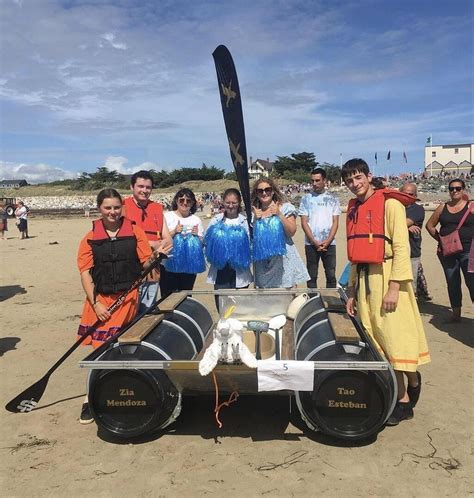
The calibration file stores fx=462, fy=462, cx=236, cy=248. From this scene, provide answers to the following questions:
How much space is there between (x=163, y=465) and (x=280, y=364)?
1.12m

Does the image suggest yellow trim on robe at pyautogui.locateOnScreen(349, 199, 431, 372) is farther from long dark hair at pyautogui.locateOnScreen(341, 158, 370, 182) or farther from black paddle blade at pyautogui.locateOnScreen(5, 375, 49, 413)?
black paddle blade at pyautogui.locateOnScreen(5, 375, 49, 413)

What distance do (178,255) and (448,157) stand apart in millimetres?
129398

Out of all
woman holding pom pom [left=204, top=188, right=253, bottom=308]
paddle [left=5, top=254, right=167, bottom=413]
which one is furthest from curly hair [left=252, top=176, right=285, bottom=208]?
paddle [left=5, top=254, right=167, bottom=413]

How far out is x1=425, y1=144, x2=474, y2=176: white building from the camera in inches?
4530

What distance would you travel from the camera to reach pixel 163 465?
131 inches

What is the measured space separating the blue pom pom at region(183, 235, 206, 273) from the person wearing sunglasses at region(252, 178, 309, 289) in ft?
2.19

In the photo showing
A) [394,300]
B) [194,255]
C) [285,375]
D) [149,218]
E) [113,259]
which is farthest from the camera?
[194,255]

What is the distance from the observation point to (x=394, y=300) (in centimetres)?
356

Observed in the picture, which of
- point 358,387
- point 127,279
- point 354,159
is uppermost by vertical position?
point 354,159

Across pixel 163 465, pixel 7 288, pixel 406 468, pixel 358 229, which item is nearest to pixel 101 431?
pixel 163 465

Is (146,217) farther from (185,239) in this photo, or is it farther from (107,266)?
(107,266)

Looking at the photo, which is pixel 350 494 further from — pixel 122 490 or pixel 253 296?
pixel 253 296

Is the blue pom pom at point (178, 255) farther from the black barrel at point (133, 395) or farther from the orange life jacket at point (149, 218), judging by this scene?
the black barrel at point (133, 395)

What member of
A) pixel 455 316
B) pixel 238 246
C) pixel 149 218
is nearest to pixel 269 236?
pixel 238 246
